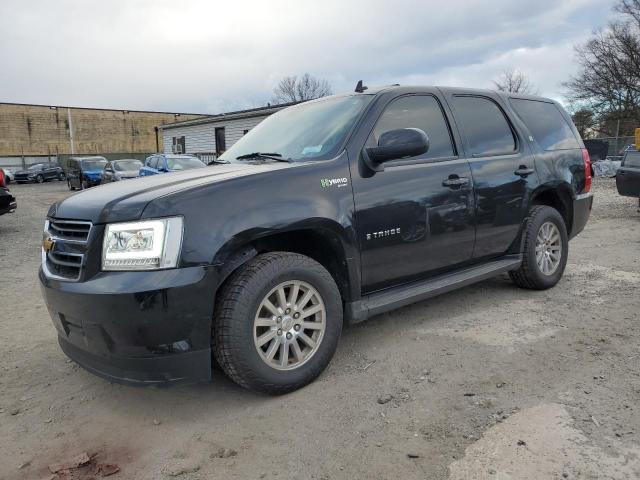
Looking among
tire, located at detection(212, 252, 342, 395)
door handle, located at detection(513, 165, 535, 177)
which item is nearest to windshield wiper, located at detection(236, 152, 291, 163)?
tire, located at detection(212, 252, 342, 395)

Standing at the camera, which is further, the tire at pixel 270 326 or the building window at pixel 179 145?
the building window at pixel 179 145

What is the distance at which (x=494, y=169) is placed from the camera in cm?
427

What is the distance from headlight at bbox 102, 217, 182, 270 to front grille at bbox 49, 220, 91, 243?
20cm

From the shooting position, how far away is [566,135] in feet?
17.2

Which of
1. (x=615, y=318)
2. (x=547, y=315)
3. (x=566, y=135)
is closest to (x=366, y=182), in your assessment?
(x=547, y=315)

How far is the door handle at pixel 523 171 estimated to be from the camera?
4.50 metres

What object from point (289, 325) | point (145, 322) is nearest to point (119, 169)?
point (289, 325)

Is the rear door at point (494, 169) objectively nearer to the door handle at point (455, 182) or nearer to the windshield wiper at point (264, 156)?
the door handle at point (455, 182)

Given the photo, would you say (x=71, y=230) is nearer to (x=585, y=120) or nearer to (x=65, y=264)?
(x=65, y=264)

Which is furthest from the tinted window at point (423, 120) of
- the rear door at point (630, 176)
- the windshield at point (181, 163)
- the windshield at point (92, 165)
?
the windshield at point (92, 165)

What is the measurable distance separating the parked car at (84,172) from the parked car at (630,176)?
21802 mm

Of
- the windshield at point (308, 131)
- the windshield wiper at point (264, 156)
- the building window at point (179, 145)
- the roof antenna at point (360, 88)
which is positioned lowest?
the windshield wiper at point (264, 156)

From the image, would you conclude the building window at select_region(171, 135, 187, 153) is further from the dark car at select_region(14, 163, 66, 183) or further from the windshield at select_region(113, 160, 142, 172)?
the dark car at select_region(14, 163, 66, 183)

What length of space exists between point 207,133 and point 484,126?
2647 centimetres
